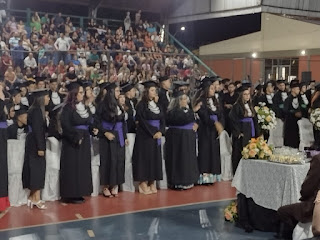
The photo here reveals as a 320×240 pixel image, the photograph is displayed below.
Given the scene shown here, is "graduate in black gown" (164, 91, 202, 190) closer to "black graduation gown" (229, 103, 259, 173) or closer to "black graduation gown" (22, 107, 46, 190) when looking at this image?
"black graduation gown" (229, 103, 259, 173)

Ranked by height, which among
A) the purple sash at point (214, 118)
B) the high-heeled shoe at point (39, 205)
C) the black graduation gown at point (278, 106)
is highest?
the black graduation gown at point (278, 106)

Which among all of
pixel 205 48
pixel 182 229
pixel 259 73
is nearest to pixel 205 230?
pixel 182 229

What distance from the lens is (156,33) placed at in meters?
21.0

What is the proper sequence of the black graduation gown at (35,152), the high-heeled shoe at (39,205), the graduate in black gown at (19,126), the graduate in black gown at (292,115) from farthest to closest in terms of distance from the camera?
the graduate in black gown at (292,115), the graduate in black gown at (19,126), the high-heeled shoe at (39,205), the black graduation gown at (35,152)

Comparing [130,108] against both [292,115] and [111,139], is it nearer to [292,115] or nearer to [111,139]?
[111,139]

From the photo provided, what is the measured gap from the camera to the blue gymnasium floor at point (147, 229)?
20.9 ft

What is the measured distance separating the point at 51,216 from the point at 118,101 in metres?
2.33

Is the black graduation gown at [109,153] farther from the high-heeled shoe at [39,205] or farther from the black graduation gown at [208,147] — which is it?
the black graduation gown at [208,147]

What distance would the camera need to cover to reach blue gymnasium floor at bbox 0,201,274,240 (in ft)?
20.9

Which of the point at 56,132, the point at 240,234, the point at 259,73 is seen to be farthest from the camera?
the point at 259,73

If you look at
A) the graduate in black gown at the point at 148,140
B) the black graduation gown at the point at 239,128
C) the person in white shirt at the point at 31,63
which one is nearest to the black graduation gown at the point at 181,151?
the graduate in black gown at the point at 148,140

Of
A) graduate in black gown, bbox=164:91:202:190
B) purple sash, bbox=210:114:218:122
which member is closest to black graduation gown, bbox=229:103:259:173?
purple sash, bbox=210:114:218:122

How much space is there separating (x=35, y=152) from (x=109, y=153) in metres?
1.36

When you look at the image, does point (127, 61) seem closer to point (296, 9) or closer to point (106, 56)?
point (106, 56)
